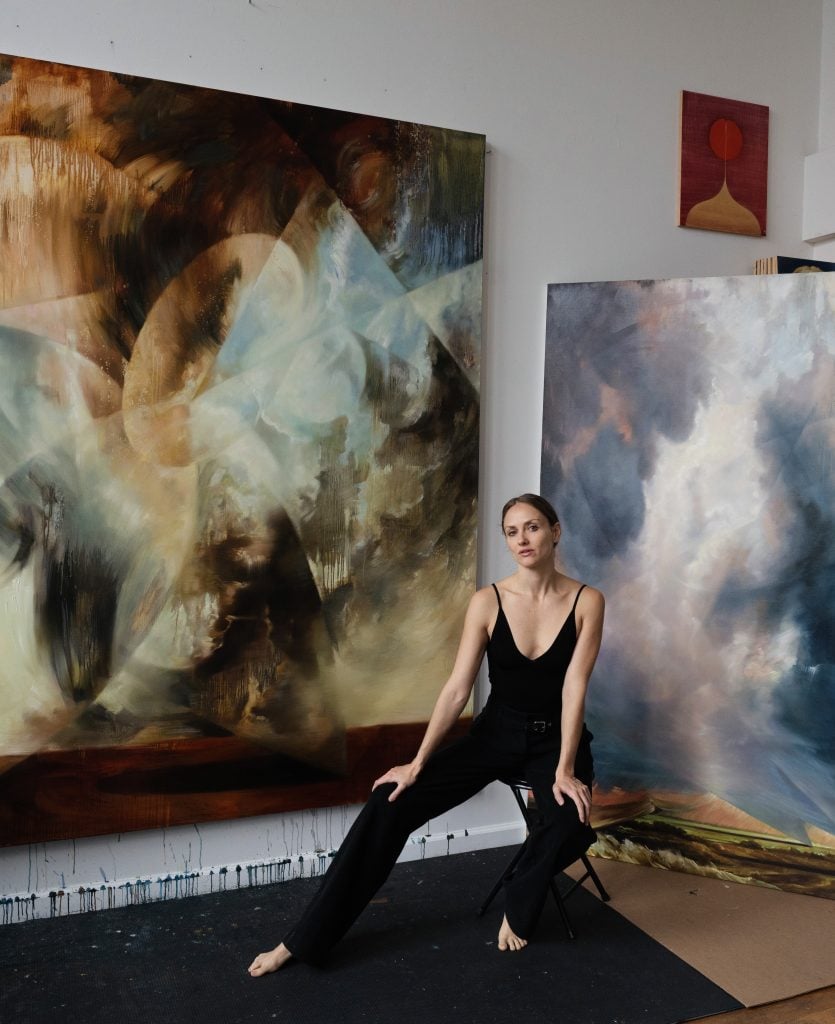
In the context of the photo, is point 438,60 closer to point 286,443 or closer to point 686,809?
point 286,443

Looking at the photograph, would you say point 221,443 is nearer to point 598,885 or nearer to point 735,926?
point 598,885

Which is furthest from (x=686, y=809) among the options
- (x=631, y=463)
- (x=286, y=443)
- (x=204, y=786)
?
(x=286, y=443)

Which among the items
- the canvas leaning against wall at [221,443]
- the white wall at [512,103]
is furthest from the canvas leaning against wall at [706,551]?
the canvas leaning against wall at [221,443]

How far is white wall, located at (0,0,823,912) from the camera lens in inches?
111

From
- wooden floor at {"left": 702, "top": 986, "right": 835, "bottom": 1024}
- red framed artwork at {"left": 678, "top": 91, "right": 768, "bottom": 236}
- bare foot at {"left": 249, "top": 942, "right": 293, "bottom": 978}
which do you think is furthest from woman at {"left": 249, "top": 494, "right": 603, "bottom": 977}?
red framed artwork at {"left": 678, "top": 91, "right": 768, "bottom": 236}

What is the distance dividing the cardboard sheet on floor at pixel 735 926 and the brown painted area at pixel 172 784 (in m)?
0.78

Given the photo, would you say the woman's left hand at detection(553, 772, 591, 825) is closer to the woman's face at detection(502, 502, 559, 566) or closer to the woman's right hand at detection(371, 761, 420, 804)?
the woman's right hand at detection(371, 761, 420, 804)

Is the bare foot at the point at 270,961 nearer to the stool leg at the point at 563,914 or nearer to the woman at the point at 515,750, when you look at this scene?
the woman at the point at 515,750

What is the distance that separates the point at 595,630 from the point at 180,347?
148cm

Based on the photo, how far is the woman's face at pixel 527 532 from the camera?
2.70 meters

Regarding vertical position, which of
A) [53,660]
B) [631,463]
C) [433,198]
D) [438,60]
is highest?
[438,60]

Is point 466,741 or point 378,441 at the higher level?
point 378,441

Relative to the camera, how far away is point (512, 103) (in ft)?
10.7

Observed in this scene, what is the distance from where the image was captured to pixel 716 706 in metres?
3.12
